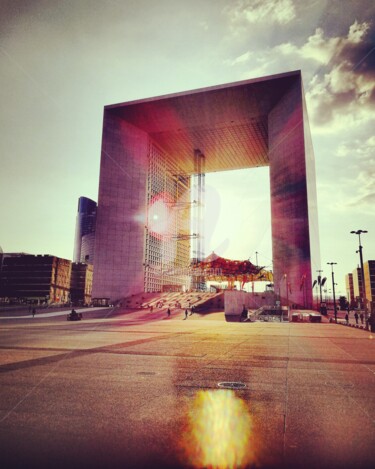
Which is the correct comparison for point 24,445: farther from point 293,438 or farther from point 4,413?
point 293,438

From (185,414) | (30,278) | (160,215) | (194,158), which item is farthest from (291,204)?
(30,278)

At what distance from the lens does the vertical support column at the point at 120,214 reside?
265 ft

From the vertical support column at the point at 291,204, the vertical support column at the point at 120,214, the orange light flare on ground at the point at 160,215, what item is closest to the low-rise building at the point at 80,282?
the orange light flare on ground at the point at 160,215

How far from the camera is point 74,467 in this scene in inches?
155

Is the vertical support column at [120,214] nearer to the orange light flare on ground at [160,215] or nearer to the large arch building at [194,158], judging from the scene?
the large arch building at [194,158]

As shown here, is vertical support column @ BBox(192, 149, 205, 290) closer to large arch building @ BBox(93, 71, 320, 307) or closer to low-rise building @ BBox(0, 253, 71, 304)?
large arch building @ BBox(93, 71, 320, 307)

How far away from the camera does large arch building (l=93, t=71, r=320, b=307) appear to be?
6969 centimetres

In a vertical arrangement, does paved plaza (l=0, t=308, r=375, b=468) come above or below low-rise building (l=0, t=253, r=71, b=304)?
below

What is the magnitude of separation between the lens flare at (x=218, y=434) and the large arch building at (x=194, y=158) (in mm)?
61694

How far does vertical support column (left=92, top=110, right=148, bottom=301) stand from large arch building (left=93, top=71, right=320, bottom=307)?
248mm

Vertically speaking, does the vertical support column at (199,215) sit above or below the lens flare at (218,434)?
above

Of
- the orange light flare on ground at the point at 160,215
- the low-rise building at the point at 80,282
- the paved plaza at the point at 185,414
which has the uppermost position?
the orange light flare on ground at the point at 160,215

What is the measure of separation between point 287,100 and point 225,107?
14.9 metres

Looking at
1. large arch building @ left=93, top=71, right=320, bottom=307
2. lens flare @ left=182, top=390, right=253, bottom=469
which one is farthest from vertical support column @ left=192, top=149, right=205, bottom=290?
lens flare @ left=182, top=390, right=253, bottom=469
